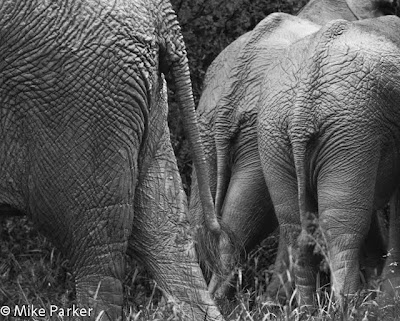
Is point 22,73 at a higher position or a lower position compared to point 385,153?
higher

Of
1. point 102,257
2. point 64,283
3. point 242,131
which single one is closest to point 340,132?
point 242,131

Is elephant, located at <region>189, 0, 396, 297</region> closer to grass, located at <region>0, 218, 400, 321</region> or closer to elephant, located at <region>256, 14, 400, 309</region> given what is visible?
grass, located at <region>0, 218, 400, 321</region>

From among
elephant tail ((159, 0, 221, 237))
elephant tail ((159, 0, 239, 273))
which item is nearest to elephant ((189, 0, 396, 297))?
elephant tail ((159, 0, 239, 273))

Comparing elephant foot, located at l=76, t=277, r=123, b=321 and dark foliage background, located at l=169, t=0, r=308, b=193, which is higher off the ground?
elephant foot, located at l=76, t=277, r=123, b=321

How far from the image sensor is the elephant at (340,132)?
20.1 feet

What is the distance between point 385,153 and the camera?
6.27 m

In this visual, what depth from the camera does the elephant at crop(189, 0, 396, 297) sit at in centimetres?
730

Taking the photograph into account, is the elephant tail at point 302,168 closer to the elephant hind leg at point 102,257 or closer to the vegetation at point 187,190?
the vegetation at point 187,190

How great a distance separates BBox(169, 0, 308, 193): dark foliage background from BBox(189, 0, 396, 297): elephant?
3.68 ft

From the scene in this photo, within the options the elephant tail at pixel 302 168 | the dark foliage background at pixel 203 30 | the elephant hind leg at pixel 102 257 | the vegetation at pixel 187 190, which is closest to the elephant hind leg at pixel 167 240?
the elephant hind leg at pixel 102 257

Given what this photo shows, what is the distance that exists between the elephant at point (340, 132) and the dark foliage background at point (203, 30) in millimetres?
2221

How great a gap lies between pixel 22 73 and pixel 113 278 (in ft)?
2.62

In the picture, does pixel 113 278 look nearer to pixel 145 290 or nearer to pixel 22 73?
pixel 22 73

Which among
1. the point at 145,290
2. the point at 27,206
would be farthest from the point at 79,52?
the point at 145,290
